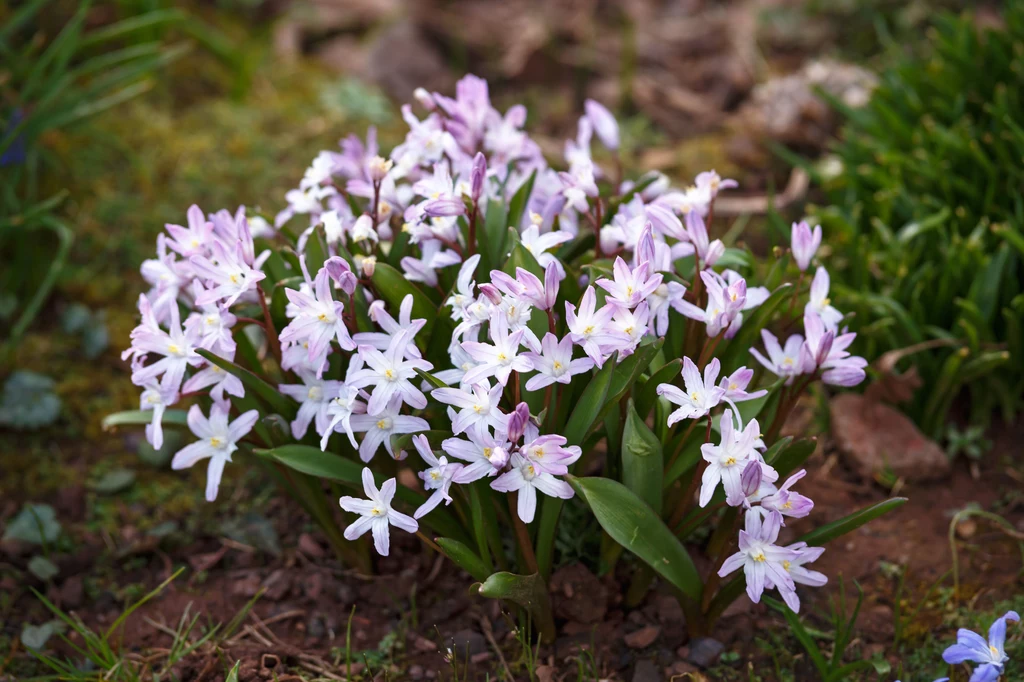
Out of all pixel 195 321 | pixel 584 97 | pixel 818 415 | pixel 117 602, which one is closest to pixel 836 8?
pixel 584 97

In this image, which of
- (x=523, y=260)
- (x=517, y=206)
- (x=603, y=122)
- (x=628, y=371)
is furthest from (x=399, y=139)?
(x=628, y=371)

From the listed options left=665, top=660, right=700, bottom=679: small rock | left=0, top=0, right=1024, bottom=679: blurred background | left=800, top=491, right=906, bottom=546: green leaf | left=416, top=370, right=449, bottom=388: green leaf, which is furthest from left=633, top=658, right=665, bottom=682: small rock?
left=416, top=370, right=449, bottom=388: green leaf

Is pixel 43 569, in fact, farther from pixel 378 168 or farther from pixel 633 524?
pixel 633 524

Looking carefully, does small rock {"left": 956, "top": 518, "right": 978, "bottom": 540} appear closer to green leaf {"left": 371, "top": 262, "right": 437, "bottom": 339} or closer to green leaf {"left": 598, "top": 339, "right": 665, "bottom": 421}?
green leaf {"left": 598, "top": 339, "right": 665, "bottom": 421}

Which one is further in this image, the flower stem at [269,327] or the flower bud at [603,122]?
the flower bud at [603,122]

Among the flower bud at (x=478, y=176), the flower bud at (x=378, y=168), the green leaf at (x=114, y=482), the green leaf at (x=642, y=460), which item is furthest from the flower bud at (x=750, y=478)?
the green leaf at (x=114, y=482)

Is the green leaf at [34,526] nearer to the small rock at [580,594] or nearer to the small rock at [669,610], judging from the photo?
the small rock at [580,594]
